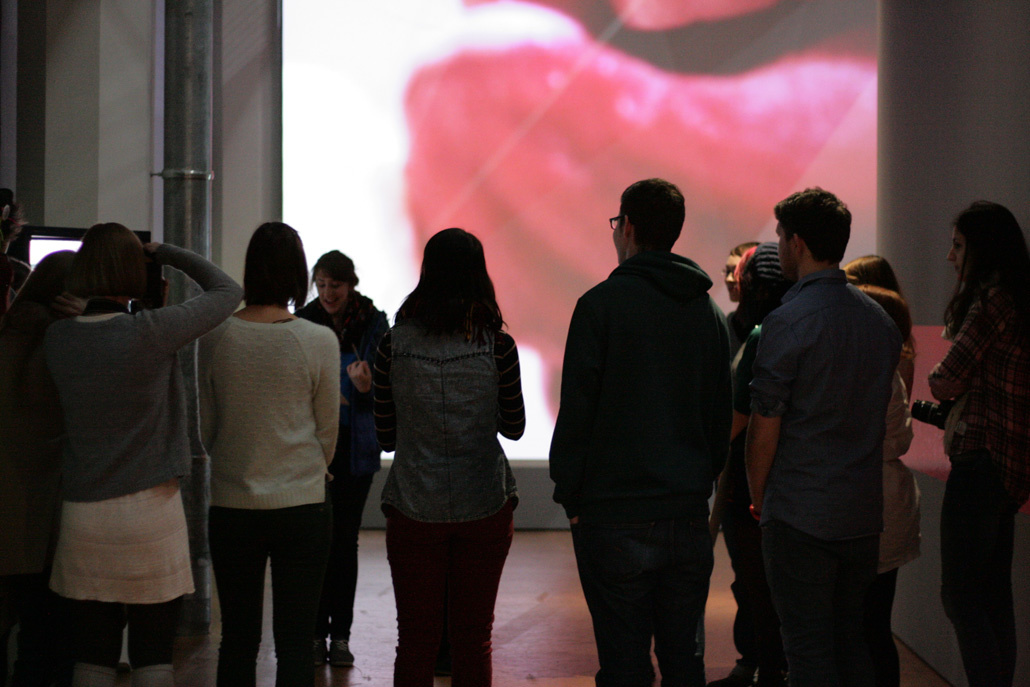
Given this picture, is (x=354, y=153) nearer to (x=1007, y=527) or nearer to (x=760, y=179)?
(x=760, y=179)

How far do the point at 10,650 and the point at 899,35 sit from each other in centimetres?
425

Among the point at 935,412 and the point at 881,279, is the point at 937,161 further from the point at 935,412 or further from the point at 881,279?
the point at 935,412

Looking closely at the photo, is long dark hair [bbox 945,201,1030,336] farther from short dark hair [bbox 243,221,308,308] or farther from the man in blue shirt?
short dark hair [bbox 243,221,308,308]

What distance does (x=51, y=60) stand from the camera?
4809mm

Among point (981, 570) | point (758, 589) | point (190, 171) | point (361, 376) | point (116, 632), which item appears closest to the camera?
point (116, 632)

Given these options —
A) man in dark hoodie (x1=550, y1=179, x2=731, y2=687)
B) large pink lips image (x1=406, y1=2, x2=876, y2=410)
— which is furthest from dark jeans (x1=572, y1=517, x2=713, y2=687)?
large pink lips image (x1=406, y1=2, x2=876, y2=410)

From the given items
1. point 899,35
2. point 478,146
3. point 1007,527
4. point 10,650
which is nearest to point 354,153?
point 478,146

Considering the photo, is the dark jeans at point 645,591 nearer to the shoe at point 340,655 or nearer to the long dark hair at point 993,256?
the long dark hair at point 993,256

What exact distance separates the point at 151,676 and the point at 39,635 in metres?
0.55

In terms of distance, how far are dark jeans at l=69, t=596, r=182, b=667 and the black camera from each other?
Result: 226cm

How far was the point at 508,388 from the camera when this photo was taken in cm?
248

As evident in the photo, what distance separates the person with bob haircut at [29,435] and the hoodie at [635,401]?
1357 mm

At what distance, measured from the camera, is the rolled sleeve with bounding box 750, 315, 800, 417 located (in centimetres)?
227

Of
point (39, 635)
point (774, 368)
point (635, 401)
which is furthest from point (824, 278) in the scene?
point (39, 635)
